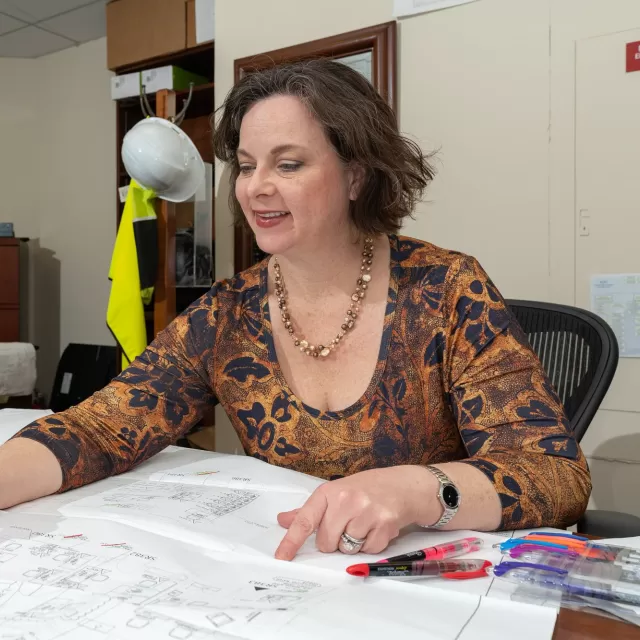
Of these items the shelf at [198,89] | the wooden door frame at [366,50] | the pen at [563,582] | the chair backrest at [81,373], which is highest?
the shelf at [198,89]

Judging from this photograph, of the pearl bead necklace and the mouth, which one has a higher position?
the mouth

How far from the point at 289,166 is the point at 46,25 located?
3.79 m

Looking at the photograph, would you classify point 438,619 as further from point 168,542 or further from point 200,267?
point 200,267

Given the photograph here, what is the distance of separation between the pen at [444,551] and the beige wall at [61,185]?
402cm

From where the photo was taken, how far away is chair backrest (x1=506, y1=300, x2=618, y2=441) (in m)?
1.17

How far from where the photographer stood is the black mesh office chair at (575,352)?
117 cm

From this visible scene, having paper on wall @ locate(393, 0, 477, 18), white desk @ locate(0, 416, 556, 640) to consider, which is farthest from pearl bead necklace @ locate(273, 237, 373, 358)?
paper on wall @ locate(393, 0, 477, 18)

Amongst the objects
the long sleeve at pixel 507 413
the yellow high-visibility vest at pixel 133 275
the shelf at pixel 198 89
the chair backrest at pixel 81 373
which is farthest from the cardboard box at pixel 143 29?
the long sleeve at pixel 507 413

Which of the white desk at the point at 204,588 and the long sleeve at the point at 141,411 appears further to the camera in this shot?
the long sleeve at the point at 141,411

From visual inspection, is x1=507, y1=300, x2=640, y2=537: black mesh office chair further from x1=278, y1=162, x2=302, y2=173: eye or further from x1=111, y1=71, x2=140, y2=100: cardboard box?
x1=111, y1=71, x2=140, y2=100: cardboard box

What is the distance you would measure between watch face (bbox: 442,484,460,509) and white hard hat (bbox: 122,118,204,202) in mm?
1757

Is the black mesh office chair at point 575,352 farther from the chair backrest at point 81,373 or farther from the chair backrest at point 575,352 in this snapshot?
the chair backrest at point 81,373

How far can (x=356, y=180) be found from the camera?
1.16 m

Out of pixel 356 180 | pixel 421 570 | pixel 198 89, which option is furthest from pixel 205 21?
pixel 421 570
